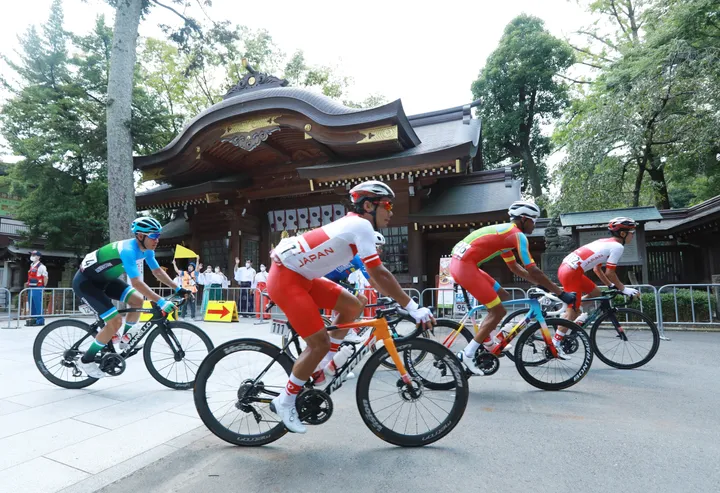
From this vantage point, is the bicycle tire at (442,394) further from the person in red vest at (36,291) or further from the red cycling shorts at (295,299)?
the person in red vest at (36,291)

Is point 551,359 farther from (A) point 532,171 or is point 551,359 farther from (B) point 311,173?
(A) point 532,171

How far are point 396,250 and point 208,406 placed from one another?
1072cm

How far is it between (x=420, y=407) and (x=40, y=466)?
2555 millimetres

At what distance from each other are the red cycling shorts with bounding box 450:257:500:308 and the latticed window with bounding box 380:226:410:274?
8.49 m

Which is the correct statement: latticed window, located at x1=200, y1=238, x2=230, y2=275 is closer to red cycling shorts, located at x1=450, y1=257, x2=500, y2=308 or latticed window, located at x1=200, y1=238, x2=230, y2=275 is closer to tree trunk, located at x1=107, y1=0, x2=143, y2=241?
tree trunk, located at x1=107, y1=0, x2=143, y2=241

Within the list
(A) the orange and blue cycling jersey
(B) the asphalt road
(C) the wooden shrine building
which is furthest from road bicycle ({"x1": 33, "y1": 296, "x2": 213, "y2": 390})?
(C) the wooden shrine building

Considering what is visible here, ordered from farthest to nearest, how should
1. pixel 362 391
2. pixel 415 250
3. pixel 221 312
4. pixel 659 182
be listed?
pixel 659 182 → pixel 415 250 → pixel 221 312 → pixel 362 391

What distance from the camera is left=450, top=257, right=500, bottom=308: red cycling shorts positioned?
430 cm

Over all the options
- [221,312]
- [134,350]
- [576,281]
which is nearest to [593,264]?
[576,281]

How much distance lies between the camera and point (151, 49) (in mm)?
24953

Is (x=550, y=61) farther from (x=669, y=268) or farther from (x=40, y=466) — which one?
(x=40, y=466)

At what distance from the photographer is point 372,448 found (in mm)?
2895

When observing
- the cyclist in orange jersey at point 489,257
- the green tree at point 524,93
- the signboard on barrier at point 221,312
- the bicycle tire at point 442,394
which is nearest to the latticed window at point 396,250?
the signboard on barrier at point 221,312

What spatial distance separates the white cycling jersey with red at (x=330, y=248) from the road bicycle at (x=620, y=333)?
3380 mm
